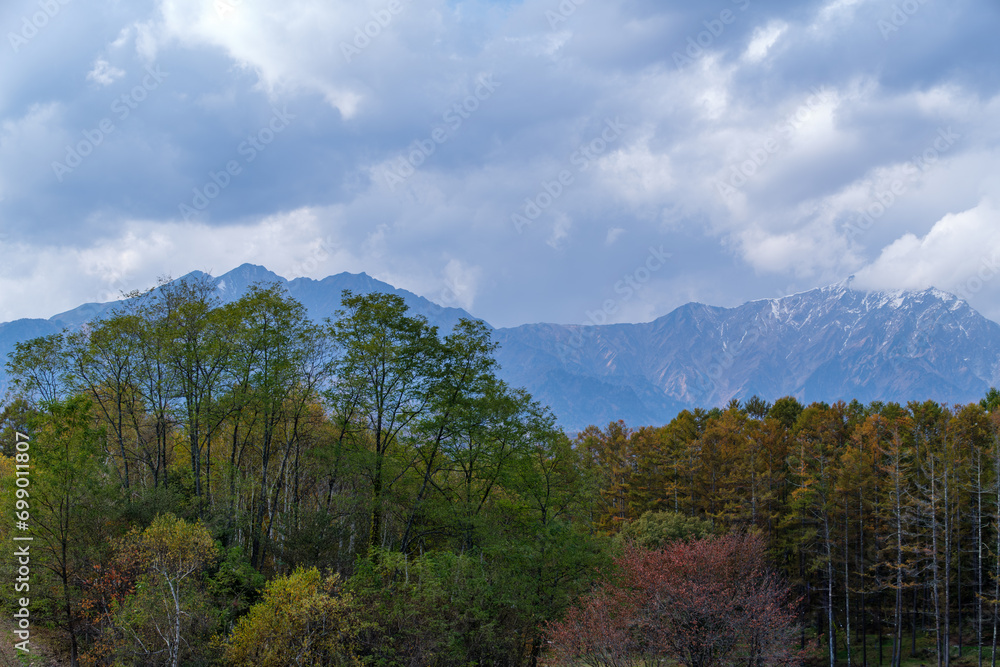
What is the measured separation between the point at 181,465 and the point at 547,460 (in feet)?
80.8

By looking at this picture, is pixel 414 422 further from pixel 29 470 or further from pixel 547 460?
pixel 29 470

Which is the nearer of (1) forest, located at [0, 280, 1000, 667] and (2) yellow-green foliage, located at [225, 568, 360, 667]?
(2) yellow-green foliage, located at [225, 568, 360, 667]

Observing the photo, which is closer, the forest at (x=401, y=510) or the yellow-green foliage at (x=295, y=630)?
the yellow-green foliage at (x=295, y=630)

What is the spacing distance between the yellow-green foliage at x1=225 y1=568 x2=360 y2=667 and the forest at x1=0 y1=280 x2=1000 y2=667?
0.09 metres

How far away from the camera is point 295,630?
73.7 feet

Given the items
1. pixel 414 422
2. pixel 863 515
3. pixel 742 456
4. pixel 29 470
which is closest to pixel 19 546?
pixel 29 470

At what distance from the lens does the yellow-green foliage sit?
2212 cm

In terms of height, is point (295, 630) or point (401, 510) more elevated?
point (401, 510)

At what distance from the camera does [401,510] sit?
121 ft

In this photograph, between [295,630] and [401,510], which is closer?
[295,630]

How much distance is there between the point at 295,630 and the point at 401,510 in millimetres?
14538

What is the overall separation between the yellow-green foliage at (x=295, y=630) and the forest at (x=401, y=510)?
0.09 m

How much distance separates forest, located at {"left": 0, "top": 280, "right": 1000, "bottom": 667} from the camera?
80.5ft

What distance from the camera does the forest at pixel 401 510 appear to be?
24.5 meters
